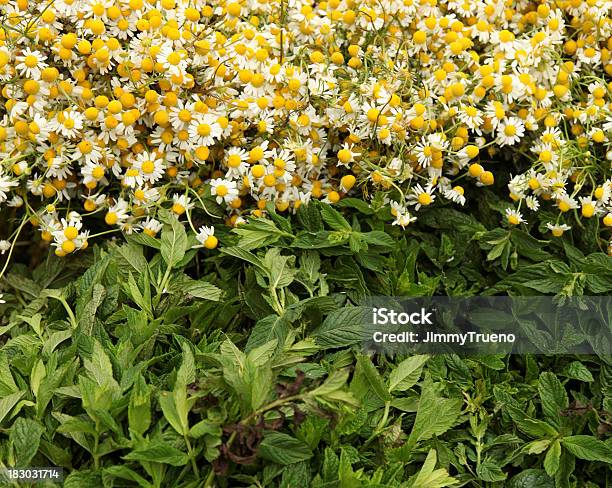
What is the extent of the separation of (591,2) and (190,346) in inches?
39.7

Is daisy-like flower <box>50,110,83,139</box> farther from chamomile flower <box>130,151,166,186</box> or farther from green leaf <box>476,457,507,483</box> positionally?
green leaf <box>476,457,507,483</box>

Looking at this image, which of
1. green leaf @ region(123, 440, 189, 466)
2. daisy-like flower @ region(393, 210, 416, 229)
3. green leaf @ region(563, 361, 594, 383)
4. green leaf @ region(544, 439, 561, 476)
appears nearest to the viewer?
green leaf @ region(123, 440, 189, 466)

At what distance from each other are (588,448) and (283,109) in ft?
2.43

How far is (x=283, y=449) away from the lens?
0.97 m

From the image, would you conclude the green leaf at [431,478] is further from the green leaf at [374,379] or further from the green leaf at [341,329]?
the green leaf at [341,329]

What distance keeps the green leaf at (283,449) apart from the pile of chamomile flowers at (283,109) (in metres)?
0.41

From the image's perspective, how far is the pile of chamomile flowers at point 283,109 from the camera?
1.27 meters

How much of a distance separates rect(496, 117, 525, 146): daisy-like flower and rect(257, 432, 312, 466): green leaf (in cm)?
69

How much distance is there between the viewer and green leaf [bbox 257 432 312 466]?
0.96m

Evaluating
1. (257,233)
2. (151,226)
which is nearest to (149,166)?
(151,226)

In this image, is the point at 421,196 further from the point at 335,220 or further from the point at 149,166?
the point at 149,166

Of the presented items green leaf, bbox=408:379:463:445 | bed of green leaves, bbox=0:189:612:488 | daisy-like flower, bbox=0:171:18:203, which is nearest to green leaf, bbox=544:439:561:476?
bed of green leaves, bbox=0:189:612:488

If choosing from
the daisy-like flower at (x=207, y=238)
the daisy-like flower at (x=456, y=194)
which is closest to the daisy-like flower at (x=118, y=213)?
the daisy-like flower at (x=207, y=238)

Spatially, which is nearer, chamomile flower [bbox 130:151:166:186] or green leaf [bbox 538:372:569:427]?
green leaf [bbox 538:372:569:427]
